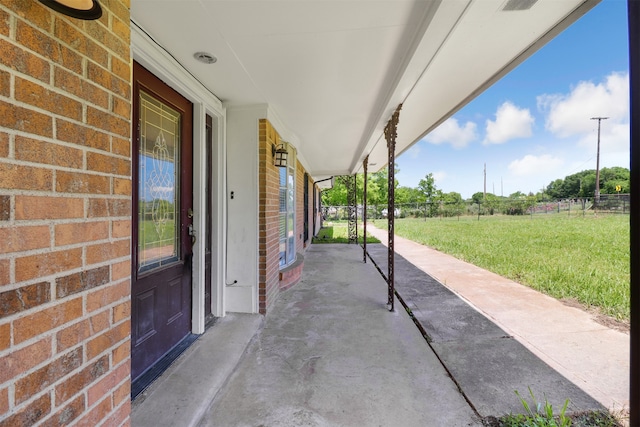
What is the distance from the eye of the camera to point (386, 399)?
75.3 inches

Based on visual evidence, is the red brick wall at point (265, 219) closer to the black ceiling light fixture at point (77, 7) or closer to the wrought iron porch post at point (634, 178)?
the black ceiling light fixture at point (77, 7)

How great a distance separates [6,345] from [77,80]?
32.0 inches

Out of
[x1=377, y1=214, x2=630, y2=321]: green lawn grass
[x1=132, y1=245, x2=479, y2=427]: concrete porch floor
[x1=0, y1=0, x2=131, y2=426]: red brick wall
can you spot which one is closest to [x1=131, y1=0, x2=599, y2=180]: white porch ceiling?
[x1=0, y1=0, x2=131, y2=426]: red brick wall

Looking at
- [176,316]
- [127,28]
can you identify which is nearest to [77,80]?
[127,28]

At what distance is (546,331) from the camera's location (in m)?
2.96

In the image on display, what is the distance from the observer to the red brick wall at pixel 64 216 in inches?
29.5

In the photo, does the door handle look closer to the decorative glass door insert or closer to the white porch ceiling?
the decorative glass door insert

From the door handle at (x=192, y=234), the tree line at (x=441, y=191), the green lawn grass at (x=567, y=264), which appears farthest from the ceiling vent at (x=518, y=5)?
the tree line at (x=441, y=191)

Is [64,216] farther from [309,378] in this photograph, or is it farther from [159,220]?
[309,378]

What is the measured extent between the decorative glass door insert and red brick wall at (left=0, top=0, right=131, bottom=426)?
3.27ft

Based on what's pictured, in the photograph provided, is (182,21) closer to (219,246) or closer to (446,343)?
(219,246)

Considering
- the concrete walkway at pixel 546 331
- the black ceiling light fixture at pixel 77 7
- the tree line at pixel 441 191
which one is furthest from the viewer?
the tree line at pixel 441 191

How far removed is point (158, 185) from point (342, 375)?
6.77ft

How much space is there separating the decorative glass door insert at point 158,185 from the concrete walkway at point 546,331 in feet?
8.30
